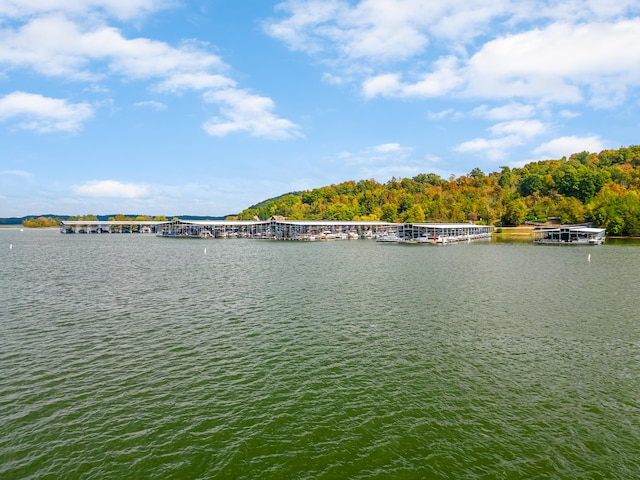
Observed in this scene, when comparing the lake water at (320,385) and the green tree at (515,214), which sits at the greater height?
the green tree at (515,214)

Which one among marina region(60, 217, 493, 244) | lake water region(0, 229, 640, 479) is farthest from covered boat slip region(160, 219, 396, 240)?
lake water region(0, 229, 640, 479)

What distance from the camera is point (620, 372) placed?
73.1ft

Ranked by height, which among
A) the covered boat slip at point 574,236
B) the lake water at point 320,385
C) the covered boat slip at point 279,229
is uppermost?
the covered boat slip at point 279,229

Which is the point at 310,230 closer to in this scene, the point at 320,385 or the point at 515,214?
the point at 515,214

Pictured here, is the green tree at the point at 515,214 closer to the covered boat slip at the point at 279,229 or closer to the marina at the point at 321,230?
the marina at the point at 321,230

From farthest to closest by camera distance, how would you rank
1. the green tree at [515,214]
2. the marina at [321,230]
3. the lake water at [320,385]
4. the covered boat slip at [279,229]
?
the green tree at [515,214] → the covered boat slip at [279,229] → the marina at [321,230] → the lake water at [320,385]

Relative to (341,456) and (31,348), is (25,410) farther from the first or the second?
(341,456)

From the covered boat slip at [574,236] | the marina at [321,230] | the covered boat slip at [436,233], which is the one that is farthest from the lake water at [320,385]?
the marina at [321,230]

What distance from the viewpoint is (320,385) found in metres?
21.1

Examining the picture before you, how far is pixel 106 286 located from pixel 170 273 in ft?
40.3

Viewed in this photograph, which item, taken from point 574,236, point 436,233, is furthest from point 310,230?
point 574,236

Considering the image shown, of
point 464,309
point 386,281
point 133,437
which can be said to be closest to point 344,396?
point 133,437

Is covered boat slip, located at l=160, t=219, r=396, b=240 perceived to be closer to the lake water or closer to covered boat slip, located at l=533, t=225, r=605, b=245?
covered boat slip, located at l=533, t=225, r=605, b=245

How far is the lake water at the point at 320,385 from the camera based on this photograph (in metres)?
14.9
